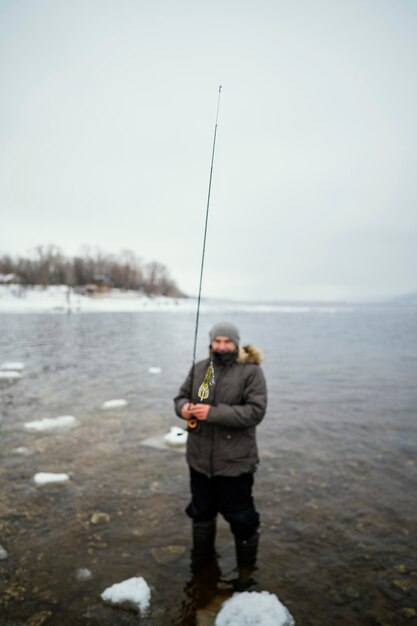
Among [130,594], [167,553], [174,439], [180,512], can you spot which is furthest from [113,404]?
[130,594]

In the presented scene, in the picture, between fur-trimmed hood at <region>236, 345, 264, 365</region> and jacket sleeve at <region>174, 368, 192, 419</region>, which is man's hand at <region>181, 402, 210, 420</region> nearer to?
jacket sleeve at <region>174, 368, 192, 419</region>

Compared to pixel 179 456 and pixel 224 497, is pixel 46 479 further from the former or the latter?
pixel 224 497

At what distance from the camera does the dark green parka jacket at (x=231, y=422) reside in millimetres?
3528

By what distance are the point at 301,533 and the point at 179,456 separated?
2.71 metres

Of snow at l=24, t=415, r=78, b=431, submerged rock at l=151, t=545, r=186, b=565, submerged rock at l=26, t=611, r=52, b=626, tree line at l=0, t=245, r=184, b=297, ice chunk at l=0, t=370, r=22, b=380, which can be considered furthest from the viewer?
tree line at l=0, t=245, r=184, b=297

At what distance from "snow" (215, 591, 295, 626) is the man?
0.46m

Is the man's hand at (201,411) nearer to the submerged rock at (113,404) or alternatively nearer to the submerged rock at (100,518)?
the submerged rock at (100,518)

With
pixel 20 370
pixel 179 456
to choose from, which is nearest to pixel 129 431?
pixel 179 456

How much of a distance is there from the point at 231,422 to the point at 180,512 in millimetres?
2372

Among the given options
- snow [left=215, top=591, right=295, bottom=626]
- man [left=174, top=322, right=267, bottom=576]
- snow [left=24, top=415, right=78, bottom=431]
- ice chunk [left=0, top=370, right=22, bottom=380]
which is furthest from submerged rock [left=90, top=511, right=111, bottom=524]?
ice chunk [left=0, top=370, right=22, bottom=380]

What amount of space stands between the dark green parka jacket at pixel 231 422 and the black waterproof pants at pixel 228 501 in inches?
5.2

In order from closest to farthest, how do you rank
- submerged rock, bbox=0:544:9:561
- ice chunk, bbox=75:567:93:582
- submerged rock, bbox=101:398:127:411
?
ice chunk, bbox=75:567:93:582 → submerged rock, bbox=0:544:9:561 → submerged rock, bbox=101:398:127:411

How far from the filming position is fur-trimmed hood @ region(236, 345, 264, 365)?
3811 mm

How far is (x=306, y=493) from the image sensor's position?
5.62 m
